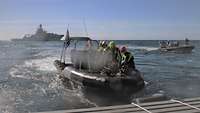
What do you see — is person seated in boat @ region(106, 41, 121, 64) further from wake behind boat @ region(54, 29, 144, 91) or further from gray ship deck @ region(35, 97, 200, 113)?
gray ship deck @ region(35, 97, 200, 113)

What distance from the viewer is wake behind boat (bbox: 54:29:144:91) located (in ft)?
45.0

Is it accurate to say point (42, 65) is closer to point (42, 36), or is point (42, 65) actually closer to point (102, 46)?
point (102, 46)

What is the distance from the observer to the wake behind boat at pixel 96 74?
13.7 metres

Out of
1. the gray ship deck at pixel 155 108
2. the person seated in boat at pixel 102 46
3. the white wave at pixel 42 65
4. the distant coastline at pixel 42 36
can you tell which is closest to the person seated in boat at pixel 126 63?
the person seated in boat at pixel 102 46

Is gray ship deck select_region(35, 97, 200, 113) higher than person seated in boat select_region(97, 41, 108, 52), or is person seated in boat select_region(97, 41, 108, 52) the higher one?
person seated in boat select_region(97, 41, 108, 52)

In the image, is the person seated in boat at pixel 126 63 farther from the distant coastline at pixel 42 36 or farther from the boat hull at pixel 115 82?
the distant coastline at pixel 42 36

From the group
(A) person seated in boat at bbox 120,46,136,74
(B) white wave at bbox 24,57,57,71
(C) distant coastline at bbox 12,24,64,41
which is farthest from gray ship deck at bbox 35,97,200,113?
(C) distant coastline at bbox 12,24,64,41

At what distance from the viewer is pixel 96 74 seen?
1531cm

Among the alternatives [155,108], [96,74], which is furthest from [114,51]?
[155,108]

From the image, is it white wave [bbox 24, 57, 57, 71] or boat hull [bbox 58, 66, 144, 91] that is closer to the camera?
boat hull [bbox 58, 66, 144, 91]

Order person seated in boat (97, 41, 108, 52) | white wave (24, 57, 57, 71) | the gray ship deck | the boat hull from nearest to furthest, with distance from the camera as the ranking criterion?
1. the gray ship deck
2. the boat hull
3. person seated in boat (97, 41, 108, 52)
4. white wave (24, 57, 57, 71)

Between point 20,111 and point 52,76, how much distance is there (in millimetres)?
9901

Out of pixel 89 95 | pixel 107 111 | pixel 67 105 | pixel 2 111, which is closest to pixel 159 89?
pixel 89 95

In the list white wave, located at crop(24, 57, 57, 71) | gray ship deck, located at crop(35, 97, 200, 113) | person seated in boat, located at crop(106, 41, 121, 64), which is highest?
person seated in boat, located at crop(106, 41, 121, 64)
